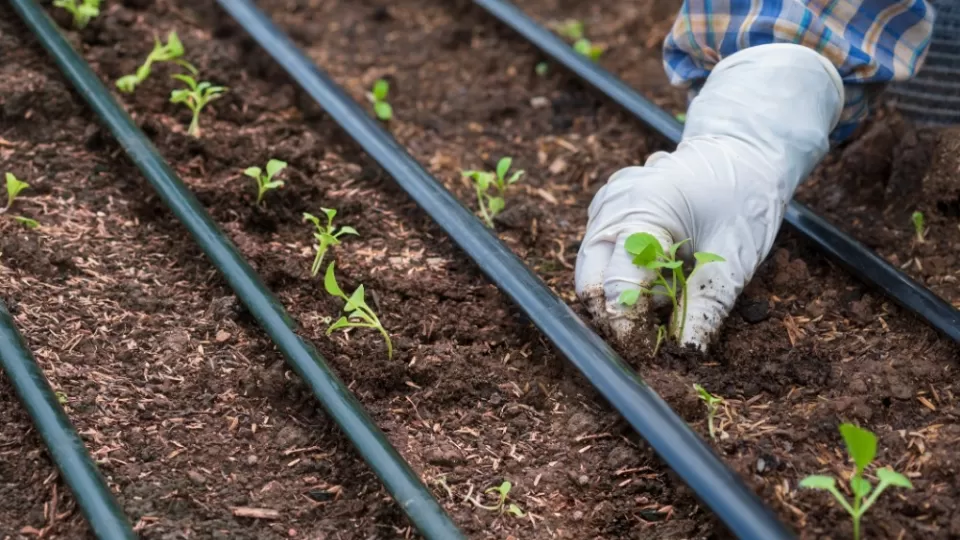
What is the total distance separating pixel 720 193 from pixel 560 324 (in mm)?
468

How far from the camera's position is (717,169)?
2432 mm

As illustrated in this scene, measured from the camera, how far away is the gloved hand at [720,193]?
239 centimetres

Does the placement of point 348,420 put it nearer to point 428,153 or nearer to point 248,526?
point 248,526

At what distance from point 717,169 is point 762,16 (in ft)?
1.54

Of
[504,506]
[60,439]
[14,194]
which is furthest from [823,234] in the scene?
[14,194]

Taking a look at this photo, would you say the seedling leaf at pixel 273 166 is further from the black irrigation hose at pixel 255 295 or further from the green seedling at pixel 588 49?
the green seedling at pixel 588 49

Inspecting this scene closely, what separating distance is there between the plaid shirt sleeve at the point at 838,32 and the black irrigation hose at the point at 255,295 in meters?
1.29

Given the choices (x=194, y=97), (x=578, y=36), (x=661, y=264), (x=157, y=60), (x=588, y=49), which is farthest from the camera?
(x=578, y=36)

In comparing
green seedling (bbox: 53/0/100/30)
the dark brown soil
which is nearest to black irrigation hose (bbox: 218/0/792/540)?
the dark brown soil

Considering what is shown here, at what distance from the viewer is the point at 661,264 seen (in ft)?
7.36

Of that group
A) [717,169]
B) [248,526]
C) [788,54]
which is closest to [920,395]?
[717,169]

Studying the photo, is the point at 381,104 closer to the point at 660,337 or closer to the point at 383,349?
the point at 383,349

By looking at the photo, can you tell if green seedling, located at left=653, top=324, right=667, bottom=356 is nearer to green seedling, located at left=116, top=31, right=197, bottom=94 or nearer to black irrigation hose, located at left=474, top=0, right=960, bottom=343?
black irrigation hose, located at left=474, top=0, right=960, bottom=343

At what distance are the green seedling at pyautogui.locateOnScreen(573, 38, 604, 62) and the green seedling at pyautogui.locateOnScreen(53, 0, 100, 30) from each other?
5.55 feet
